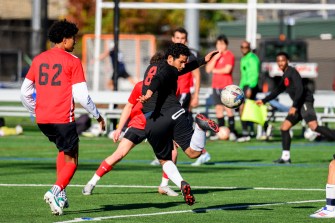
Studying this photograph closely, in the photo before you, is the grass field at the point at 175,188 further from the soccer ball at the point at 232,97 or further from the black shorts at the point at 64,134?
the soccer ball at the point at 232,97

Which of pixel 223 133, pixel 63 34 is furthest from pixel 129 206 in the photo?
pixel 223 133

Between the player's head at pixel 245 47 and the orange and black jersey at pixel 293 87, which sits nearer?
the orange and black jersey at pixel 293 87

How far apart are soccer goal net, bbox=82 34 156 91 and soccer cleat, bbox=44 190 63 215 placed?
27.5 meters

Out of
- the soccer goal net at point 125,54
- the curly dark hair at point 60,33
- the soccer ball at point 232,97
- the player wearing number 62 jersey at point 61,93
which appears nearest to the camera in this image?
the player wearing number 62 jersey at point 61,93

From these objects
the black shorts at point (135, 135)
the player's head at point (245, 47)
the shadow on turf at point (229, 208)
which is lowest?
the shadow on turf at point (229, 208)

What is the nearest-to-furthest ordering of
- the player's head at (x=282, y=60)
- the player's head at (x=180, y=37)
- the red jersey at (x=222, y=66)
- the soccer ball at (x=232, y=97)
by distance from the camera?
1. the soccer ball at (x=232, y=97)
2. the player's head at (x=180, y=37)
3. the player's head at (x=282, y=60)
4. the red jersey at (x=222, y=66)

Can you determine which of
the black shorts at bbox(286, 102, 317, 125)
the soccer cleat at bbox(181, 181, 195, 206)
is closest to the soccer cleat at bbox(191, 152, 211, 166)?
the black shorts at bbox(286, 102, 317, 125)

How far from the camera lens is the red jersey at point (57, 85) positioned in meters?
12.0

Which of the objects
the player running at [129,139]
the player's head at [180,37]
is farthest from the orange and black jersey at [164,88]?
the player's head at [180,37]

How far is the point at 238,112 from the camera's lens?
2702cm

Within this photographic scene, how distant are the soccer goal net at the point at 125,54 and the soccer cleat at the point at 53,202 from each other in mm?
27508

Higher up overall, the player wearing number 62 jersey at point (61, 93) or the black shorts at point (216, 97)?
the player wearing number 62 jersey at point (61, 93)

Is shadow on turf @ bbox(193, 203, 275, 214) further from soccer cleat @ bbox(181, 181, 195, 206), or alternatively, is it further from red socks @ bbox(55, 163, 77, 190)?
red socks @ bbox(55, 163, 77, 190)

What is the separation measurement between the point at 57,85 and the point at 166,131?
1.58 metres
